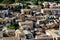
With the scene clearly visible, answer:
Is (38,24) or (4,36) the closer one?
(4,36)

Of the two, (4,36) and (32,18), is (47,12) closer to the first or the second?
(32,18)

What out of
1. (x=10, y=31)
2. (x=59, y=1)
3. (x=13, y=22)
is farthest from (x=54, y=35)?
(x=59, y=1)

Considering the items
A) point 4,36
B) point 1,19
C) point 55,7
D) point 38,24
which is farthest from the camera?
point 55,7

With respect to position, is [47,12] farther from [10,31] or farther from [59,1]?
[10,31]

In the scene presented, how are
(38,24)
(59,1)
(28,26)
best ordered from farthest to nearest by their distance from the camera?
(59,1) < (38,24) < (28,26)

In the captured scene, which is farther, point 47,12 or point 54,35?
point 47,12

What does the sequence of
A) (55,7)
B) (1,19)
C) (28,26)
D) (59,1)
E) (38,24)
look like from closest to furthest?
(28,26) < (38,24) < (1,19) < (55,7) < (59,1)

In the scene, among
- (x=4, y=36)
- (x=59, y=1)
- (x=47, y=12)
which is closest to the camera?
(x=4, y=36)

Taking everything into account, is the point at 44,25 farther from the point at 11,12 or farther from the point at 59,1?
the point at 59,1

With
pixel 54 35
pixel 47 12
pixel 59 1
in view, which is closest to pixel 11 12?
pixel 47 12
